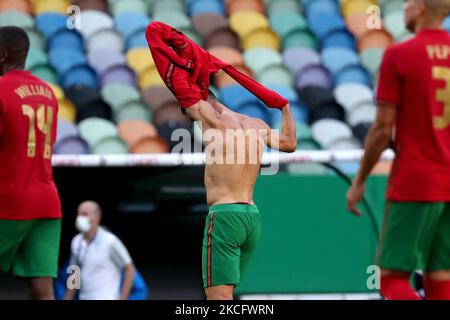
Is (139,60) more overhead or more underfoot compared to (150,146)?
more overhead

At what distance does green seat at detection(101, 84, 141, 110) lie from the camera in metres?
11.4

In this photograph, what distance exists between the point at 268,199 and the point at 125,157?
4.29 feet

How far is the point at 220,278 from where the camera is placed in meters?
6.82

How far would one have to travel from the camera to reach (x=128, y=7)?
1263 centimetres

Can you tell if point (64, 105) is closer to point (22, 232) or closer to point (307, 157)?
point (307, 157)

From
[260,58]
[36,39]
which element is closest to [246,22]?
[260,58]

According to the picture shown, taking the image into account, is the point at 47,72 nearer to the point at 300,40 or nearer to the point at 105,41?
the point at 105,41

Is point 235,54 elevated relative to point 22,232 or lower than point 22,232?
elevated

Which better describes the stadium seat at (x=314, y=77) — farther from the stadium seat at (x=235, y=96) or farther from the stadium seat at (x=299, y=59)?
the stadium seat at (x=235, y=96)

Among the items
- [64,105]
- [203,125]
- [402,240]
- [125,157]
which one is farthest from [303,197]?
[402,240]

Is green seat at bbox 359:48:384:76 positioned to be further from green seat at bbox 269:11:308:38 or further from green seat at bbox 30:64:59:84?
green seat at bbox 30:64:59:84

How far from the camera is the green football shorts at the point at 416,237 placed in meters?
5.75

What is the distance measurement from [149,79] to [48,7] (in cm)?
152
